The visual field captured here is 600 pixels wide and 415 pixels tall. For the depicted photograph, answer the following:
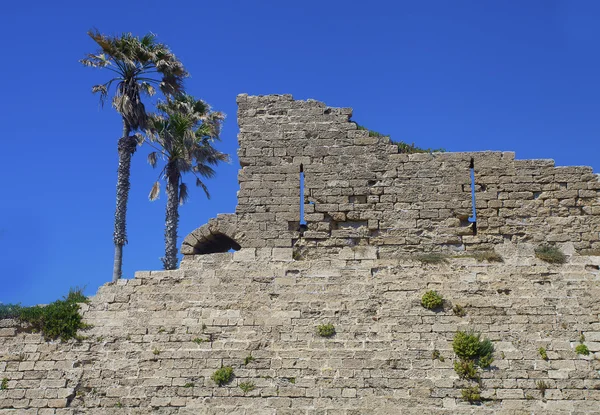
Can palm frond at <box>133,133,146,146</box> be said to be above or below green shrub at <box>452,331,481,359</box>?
above

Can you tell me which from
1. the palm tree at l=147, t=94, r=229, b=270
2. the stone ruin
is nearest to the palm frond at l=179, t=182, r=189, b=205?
the palm tree at l=147, t=94, r=229, b=270

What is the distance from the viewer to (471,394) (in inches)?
419

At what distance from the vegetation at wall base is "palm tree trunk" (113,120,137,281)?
5.64m

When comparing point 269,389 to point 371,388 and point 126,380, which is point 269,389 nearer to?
point 371,388

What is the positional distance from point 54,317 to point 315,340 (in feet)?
15.5

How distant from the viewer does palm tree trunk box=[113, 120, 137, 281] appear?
18.4 meters

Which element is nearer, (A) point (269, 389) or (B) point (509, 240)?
(A) point (269, 389)

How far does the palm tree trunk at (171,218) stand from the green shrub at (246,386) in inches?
327

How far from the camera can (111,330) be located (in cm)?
1200

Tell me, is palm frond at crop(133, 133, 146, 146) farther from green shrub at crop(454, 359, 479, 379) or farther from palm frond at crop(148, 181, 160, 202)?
green shrub at crop(454, 359, 479, 379)

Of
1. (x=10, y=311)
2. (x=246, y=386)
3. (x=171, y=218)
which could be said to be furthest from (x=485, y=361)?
(x=171, y=218)

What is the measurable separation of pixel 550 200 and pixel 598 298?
6.64 ft

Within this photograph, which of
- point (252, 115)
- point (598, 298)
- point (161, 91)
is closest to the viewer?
point (598, 298)

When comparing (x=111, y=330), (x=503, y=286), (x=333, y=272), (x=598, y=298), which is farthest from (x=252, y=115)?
(x=598, y=298)
